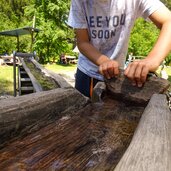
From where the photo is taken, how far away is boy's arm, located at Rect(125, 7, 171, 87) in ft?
6.13

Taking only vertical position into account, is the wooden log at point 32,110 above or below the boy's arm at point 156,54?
below

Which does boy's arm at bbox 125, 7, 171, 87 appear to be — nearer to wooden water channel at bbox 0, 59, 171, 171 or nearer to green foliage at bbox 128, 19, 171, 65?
wooden water channel at bbox 0, 59, 171, 171

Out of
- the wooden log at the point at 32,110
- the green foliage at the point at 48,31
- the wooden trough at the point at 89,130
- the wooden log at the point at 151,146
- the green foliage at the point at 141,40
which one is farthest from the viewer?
the green foliage at the point at 141,40

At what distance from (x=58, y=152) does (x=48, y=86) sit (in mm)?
3627

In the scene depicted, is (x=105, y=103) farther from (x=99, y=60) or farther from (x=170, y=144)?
(x=170, y=144)

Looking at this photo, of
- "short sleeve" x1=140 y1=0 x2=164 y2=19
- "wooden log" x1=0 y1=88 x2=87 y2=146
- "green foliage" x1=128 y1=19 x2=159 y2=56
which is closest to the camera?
"wooden log" x1=0 y1=88 x2=87 y2=146

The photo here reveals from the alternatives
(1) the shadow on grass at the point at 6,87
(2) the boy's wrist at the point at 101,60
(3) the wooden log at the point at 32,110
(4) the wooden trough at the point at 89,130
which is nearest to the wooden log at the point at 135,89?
(4) the wooden trough at the point at 89,130

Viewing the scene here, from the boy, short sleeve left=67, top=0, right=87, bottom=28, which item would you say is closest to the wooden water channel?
the boy

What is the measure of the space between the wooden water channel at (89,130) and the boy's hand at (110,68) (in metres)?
0.08

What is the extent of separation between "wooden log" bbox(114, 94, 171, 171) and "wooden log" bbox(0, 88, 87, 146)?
1.54 feet

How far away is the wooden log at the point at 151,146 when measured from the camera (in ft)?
2.76

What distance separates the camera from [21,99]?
5.30 feet

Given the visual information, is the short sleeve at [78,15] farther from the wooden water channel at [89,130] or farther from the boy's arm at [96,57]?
the wooden water channel at [89,130]

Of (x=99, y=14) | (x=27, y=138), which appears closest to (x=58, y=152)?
(x=27, y=138)
